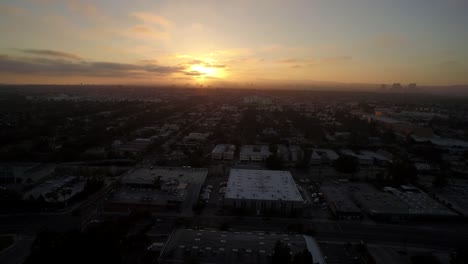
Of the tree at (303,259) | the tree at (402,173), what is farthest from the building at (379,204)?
the tree at (303,259)

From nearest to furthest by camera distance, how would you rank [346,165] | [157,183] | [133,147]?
1. [157,183]
2. [346,165]
3. [133,147]

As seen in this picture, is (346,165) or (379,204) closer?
(379,204)

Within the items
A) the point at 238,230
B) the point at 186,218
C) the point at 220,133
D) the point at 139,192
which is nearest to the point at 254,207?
the point at 238,230

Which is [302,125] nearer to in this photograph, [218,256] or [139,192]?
[139,192]

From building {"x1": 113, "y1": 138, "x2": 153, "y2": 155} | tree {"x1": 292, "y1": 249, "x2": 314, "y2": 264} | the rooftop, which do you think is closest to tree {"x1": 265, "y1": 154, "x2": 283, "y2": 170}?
the rooftop

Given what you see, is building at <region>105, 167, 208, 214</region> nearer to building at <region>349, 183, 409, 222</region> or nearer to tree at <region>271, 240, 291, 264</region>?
tree at <region>271, 240, 291, 264</region>

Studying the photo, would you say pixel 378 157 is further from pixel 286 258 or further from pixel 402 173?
pixel 286 258

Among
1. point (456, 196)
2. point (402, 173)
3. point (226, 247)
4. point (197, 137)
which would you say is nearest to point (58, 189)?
point (226, 247)
